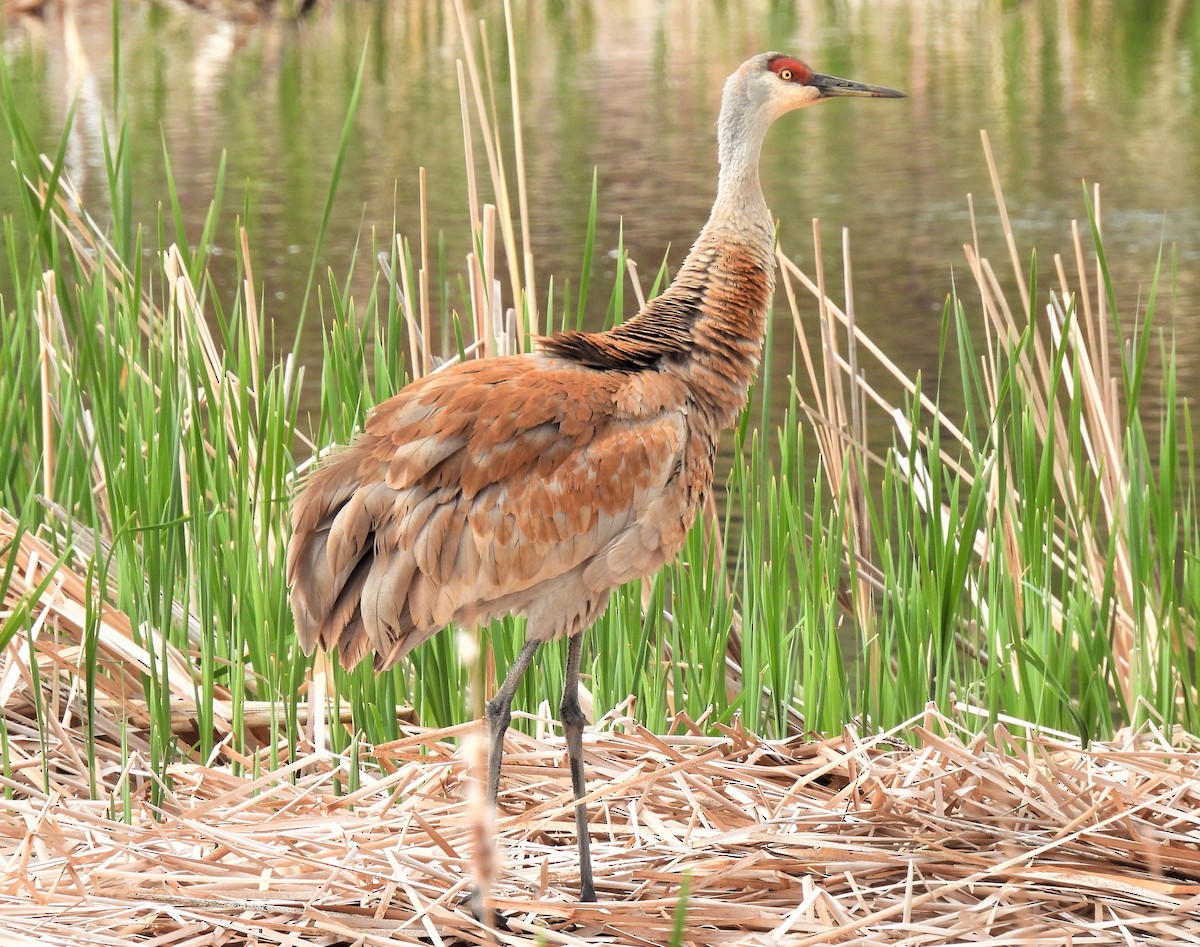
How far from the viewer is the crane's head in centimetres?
342

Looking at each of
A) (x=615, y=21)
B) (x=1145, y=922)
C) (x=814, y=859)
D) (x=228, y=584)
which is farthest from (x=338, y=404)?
(x=615, y=21)

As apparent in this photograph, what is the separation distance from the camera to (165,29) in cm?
2284

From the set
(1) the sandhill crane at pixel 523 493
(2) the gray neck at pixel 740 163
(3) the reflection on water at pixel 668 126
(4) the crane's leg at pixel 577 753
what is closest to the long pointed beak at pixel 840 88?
(2) the gray neck at pixel 740 163

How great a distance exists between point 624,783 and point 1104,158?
37.3 feet

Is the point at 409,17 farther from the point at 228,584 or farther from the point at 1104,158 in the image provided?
the point at 228,584

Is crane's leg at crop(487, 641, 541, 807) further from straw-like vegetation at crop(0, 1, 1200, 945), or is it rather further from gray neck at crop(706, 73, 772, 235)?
gray neck at crop(706, 73, 772, 235)

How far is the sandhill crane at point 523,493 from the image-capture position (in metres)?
2.96

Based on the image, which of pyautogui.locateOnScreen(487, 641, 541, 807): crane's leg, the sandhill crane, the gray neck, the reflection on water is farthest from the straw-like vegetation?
the reflection on water

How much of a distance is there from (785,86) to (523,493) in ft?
3.63

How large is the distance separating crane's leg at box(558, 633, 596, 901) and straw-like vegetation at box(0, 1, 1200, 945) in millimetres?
73

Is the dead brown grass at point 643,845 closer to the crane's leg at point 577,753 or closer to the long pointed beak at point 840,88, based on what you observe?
the crane's leg at point 577,753

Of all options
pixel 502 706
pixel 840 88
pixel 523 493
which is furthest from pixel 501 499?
pixel 840 88

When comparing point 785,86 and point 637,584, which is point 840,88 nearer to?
point 785,86

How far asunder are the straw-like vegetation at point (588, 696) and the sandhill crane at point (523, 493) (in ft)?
0.94
